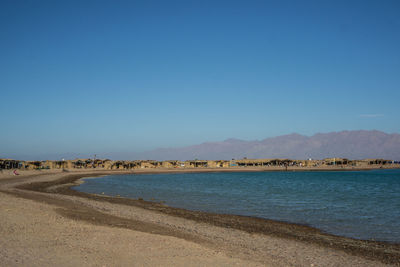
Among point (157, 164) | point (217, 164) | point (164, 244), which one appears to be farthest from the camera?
point (217, 164)

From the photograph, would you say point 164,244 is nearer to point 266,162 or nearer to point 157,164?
point 157,164

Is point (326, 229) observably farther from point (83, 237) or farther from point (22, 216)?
point (22, 216)

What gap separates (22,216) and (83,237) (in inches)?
161

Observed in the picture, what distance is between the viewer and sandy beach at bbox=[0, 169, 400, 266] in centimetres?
734

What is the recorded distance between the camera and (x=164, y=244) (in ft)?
29.3

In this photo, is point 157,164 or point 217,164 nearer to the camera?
point 157,164

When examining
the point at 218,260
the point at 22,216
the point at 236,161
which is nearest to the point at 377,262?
the point at 218,260

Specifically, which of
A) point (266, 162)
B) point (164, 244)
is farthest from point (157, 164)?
point (164, 244)

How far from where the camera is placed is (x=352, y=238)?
12.0 meters

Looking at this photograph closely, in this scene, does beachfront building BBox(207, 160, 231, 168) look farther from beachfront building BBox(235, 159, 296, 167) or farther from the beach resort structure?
beachfront building BBox(235, 159, 296, 167)

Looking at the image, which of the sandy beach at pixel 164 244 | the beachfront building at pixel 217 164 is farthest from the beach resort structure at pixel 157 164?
the sandy beach at pixel 164 244

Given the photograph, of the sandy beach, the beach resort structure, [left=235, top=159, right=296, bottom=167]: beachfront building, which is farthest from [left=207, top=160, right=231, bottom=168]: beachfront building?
the sandy beach

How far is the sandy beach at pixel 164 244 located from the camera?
24.1ft

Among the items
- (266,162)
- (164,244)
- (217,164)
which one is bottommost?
(217,164)
